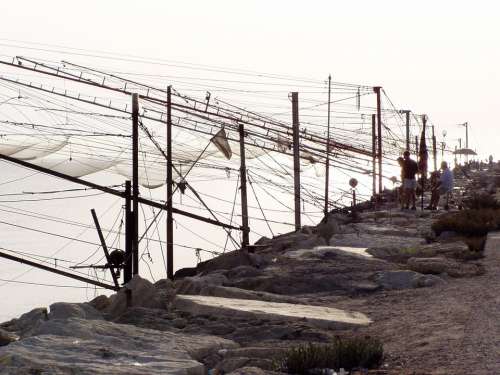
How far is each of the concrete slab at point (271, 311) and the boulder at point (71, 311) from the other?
44.2 inches

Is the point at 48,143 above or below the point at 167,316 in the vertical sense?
above

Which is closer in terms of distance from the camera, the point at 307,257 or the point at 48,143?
the point at 307,257

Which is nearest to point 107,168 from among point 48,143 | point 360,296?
point 48,143

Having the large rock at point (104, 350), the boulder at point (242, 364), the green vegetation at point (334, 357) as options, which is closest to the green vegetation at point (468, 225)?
the large rock at point (104, 350)

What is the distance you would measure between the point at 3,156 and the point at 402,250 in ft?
39.4

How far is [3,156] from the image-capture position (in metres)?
25.1

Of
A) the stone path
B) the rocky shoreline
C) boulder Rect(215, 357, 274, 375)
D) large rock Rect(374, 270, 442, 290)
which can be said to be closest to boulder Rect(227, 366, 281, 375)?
the rocky shoreline

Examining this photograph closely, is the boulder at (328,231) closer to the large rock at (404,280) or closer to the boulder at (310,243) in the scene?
the boulder at (310,243)

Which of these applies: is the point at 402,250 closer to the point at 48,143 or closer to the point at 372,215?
the point at 372,215

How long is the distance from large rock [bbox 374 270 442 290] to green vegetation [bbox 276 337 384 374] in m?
5.02

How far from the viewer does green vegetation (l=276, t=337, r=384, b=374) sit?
8406 millimetres

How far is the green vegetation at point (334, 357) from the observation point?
8.41 m

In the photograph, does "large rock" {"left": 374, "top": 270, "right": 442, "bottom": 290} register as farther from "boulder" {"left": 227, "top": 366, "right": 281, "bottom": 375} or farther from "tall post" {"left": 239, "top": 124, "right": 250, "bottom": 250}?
"tall post" {"left": 239, "top": 124, "right": 250, "bottom": 250}

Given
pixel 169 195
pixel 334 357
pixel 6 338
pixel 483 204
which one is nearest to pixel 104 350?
pixel 334 357
